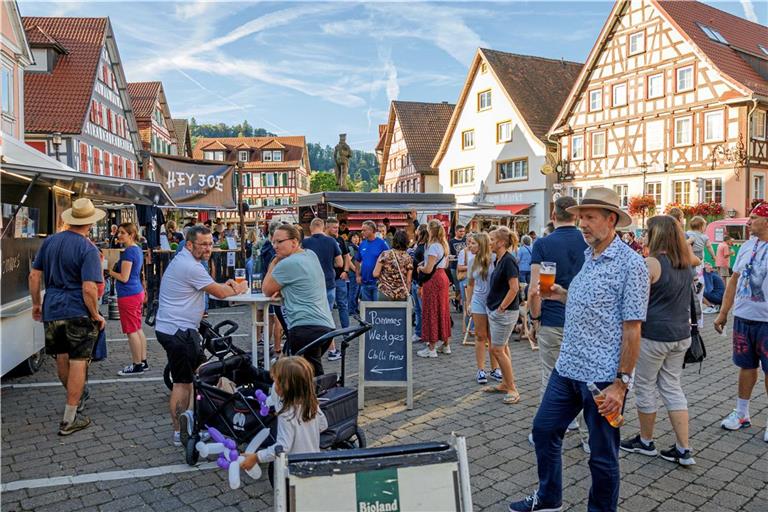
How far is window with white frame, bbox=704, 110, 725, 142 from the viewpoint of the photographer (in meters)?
24.1

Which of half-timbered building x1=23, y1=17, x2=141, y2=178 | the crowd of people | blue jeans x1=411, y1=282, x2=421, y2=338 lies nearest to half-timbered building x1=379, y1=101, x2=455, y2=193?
half-timbered building x1=23, y1=17, x2=141, y2=178

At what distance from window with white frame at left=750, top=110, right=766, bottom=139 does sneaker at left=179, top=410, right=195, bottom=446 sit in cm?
2606

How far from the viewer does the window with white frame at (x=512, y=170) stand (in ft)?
108

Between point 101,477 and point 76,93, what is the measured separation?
28561 millimetres

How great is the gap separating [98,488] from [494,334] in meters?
3.64

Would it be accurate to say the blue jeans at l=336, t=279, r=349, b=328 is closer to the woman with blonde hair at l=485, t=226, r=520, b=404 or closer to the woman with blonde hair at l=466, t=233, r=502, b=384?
the woman with blonde hair at l=466, t=233, r=502, b=384

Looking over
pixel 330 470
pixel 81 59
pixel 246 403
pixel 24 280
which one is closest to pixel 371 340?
pixel 246 403

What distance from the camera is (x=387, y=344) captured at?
586 cm

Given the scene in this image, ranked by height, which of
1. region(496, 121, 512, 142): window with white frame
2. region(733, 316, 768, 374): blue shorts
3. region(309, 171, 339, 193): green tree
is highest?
region(309, 171, 339, 193): green tree

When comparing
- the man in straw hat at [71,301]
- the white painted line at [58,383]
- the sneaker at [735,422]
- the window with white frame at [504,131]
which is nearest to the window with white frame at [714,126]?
the window with white frame at [504,131]

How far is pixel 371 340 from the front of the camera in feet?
19.1

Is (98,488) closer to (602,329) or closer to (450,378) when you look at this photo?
(602,329)

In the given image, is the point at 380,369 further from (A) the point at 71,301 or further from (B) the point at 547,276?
(A) the point at 71,301

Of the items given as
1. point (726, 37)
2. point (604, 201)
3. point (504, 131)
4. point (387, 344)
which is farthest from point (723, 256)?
point (504, 131)
